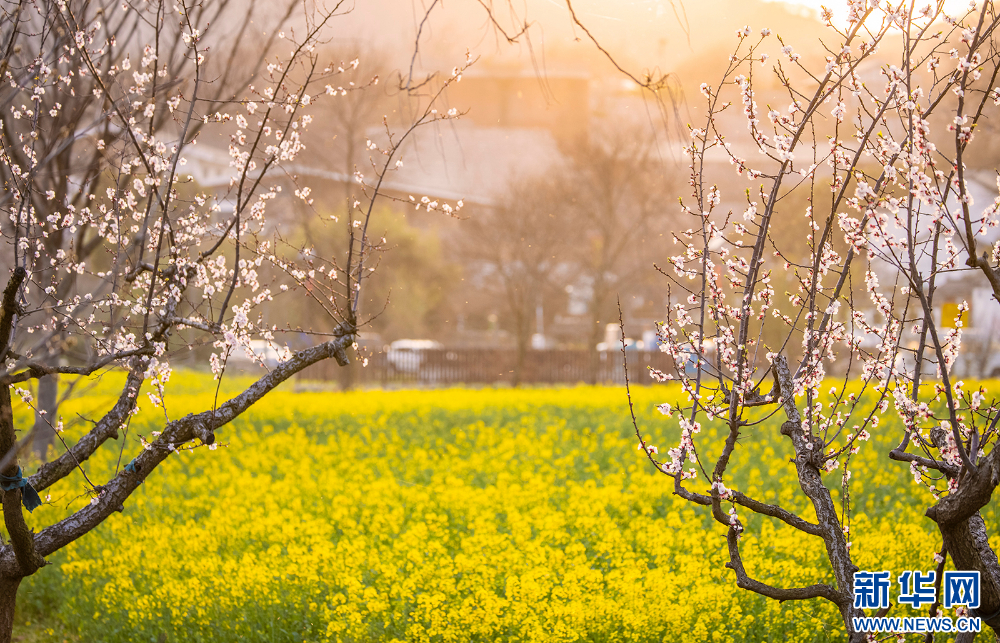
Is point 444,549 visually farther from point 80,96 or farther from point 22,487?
point 80,96

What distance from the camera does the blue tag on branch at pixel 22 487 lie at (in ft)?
9.45

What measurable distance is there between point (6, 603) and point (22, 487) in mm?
667

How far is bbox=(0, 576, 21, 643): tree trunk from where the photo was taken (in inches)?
125

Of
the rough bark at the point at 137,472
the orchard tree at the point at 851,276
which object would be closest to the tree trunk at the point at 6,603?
the rough bark at the point at 137,472

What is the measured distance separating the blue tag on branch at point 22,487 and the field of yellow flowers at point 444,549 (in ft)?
2.70

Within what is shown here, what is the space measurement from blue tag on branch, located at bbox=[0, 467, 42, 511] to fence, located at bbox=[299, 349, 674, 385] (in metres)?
16.1

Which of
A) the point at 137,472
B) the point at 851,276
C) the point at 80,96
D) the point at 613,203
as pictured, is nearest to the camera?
the point at 851,276

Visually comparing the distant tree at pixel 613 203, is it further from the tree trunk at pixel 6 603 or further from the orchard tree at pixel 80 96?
the tree trunk at pixel 6 603

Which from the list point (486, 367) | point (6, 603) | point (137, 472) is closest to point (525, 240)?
point (486, 367)

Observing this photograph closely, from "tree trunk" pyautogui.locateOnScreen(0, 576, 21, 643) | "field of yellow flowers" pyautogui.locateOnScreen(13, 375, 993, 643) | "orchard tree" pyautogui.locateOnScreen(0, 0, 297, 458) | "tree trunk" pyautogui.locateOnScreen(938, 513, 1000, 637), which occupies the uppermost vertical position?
"orchard tree" pyautogui.locateOnScreen(0, 0, 297, 458)

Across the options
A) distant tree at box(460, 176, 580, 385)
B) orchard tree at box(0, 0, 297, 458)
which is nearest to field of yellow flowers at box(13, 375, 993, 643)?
orchard tree at box(0, 0, 297, 458)

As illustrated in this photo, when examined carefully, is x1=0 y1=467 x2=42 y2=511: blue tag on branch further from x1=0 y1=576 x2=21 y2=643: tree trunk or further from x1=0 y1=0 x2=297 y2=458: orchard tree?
x1=0 y1=576 x2=21 y2=643: tree trunk

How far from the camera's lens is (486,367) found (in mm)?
20656

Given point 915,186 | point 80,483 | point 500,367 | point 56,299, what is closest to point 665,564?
point 915,186
